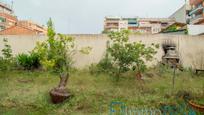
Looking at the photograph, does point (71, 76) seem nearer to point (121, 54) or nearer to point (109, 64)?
point (109, 64)

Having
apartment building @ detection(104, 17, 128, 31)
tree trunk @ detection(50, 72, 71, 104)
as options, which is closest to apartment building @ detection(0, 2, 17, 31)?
apartment building @ detection(104, 17, 128, 31)

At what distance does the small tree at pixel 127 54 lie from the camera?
763 centimetres

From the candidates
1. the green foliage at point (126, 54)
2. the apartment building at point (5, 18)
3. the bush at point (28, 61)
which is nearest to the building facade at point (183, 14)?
the apartment building at point (5, 18)

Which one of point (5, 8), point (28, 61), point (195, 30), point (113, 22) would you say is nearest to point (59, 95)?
point (28, 61)

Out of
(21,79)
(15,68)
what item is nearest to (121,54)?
(21,79)

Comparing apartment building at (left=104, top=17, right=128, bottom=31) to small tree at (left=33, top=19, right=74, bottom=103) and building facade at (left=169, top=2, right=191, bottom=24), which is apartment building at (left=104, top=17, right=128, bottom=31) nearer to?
building facade at (left=169, top=2, right=191, bottom=24)

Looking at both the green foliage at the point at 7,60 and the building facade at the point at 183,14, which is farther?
the building facade at the point at 183,14

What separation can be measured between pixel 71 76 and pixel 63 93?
226 centimetres

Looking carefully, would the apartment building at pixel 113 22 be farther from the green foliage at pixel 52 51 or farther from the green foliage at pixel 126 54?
the green foliage at pixel 52 51

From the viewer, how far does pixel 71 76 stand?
28.1 feet

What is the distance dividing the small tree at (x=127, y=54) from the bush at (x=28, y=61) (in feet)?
9.30

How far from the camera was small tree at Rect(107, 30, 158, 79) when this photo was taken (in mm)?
7633

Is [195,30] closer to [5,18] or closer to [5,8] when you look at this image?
[5,18]

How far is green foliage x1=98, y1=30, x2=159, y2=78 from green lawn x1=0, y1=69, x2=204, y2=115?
15.3 inches
